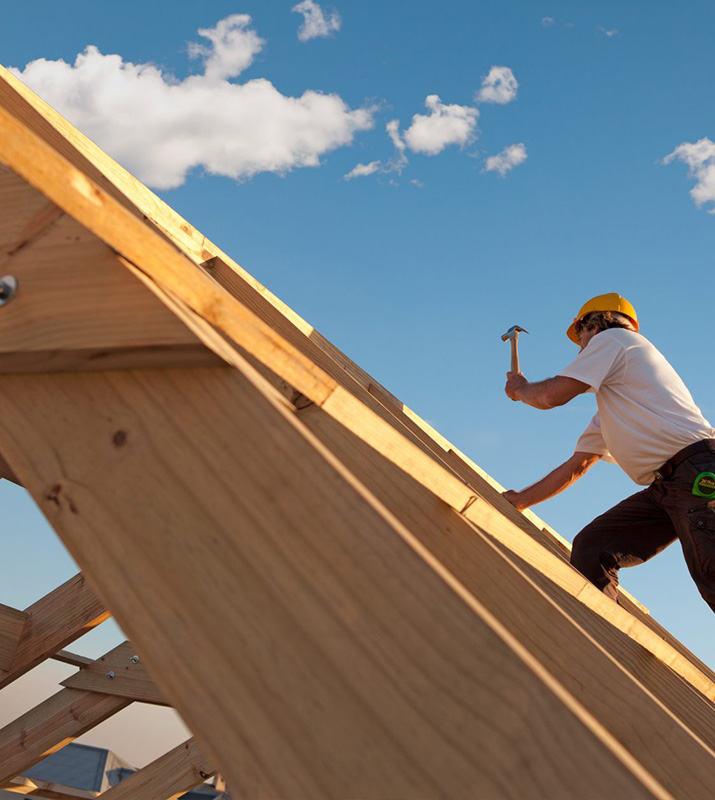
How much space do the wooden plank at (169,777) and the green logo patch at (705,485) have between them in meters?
4.07

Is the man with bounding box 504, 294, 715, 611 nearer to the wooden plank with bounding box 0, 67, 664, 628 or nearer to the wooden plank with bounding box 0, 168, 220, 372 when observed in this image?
the wooden plank with bounding box 0, 67, 664, 628

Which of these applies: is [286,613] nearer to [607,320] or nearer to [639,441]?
[639,441]

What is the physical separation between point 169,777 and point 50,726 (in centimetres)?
92

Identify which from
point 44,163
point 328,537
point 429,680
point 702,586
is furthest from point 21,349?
point 702,586

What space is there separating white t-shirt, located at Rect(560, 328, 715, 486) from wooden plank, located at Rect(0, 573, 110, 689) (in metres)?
2.48

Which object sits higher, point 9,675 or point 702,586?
point 9,675

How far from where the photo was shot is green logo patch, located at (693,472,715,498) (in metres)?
2.79

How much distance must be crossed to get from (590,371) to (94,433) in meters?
2.38

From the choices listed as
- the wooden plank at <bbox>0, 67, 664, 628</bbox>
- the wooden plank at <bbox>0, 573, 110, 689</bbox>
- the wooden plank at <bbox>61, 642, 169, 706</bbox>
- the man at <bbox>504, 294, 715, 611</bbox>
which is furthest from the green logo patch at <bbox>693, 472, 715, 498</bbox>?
the wooden plank at <bbox>61, 642, 169, 706</bbox>

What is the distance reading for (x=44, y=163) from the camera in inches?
34.8

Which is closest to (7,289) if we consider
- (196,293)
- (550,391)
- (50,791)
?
(196,293)

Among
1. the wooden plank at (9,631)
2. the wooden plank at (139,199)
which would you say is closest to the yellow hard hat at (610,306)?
the wooden plank at (139,199)

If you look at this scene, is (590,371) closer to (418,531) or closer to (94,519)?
(418,531)

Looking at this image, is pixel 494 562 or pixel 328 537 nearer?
pixel 328 537
